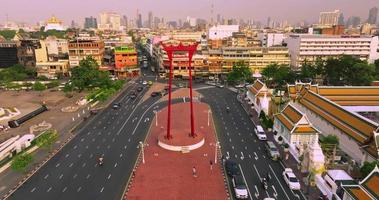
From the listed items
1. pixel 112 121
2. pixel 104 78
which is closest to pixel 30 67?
pixel 104 78

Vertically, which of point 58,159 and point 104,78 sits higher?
point 104,78

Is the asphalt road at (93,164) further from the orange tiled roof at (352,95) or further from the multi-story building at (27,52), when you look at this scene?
the multi-story building at (27,52)

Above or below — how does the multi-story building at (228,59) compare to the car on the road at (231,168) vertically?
above

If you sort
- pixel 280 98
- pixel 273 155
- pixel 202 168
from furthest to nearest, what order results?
pixel 280 98, pixel 273 155, pixel 202 168

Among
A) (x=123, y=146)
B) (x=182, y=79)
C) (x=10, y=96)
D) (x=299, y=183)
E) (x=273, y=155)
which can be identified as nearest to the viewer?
(x=299, y=183)

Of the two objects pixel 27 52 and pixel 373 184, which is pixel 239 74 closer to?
pixel 373 184

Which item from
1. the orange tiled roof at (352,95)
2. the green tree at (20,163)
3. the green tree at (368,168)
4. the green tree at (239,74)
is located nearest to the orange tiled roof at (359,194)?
the green tree at (368,168)

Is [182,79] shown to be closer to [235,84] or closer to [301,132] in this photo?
[235,84]
